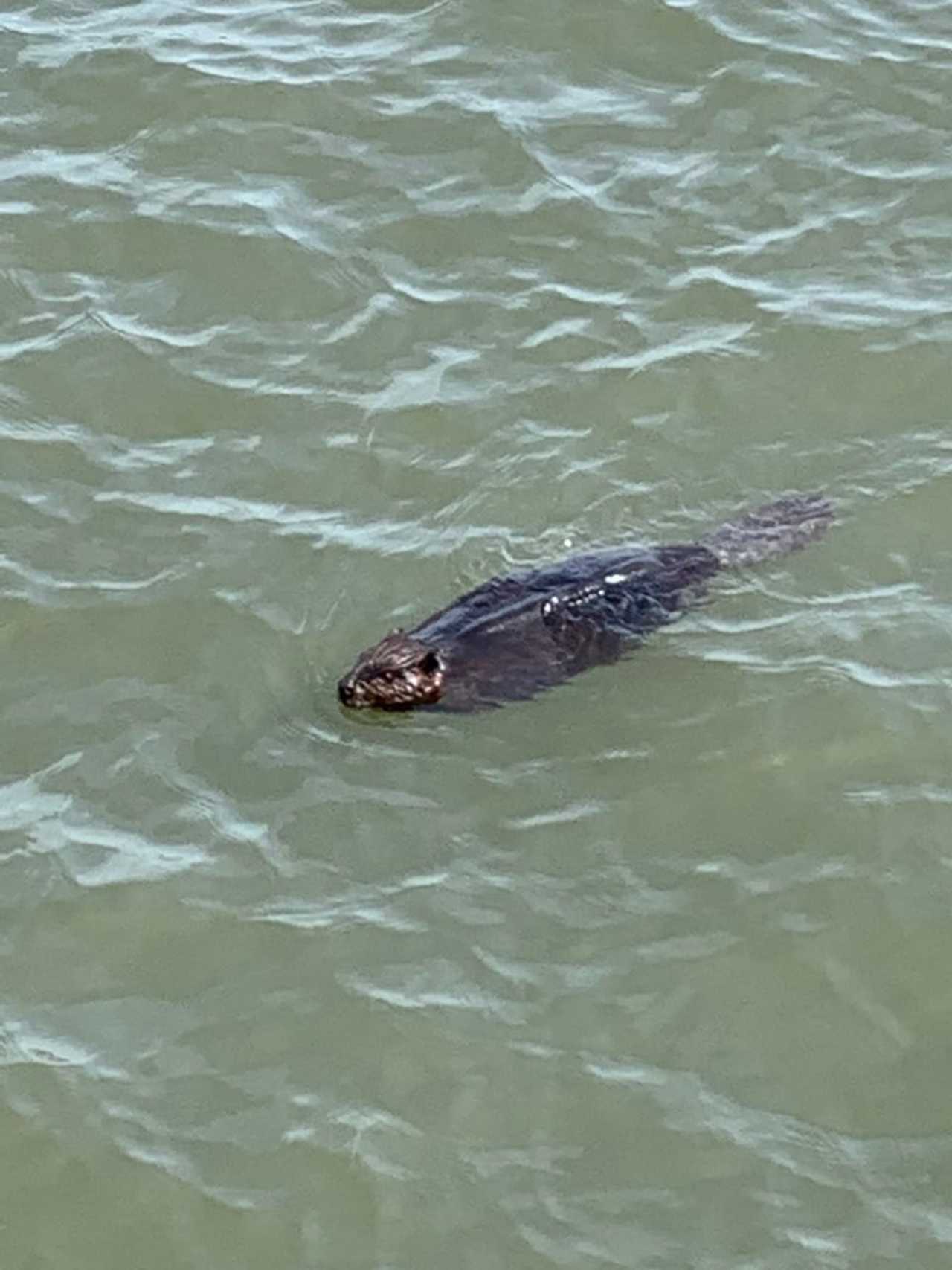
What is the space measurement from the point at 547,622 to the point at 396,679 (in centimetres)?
81

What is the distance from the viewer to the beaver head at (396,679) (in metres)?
10.6

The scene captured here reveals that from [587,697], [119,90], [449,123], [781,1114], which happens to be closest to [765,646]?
[587,697]

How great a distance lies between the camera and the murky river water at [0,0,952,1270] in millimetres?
8859

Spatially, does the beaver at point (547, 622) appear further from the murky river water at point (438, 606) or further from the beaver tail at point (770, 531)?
the murky river water at point (438, 606)

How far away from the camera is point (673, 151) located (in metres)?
14.4

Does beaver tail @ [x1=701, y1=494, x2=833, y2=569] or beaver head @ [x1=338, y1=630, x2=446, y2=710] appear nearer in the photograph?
beaver head @ [x1=338, y1=630, x2=446, y2=710]

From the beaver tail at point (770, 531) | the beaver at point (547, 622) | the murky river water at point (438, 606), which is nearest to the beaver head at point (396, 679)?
the beaver at point (547, 622)

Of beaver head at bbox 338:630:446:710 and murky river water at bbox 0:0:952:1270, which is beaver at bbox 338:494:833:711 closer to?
beaver head at bbox 338:630:446:710

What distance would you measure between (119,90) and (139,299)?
86.3 inches

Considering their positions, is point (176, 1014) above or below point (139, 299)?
below

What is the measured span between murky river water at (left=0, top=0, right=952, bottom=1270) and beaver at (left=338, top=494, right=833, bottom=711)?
0.13 metres

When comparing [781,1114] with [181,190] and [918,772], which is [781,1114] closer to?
[918,772]

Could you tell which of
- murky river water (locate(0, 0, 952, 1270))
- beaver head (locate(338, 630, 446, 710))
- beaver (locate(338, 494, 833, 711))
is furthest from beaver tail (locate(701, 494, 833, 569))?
beaver head (locate(338, 630, 446, 710))

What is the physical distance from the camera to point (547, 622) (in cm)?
1092
